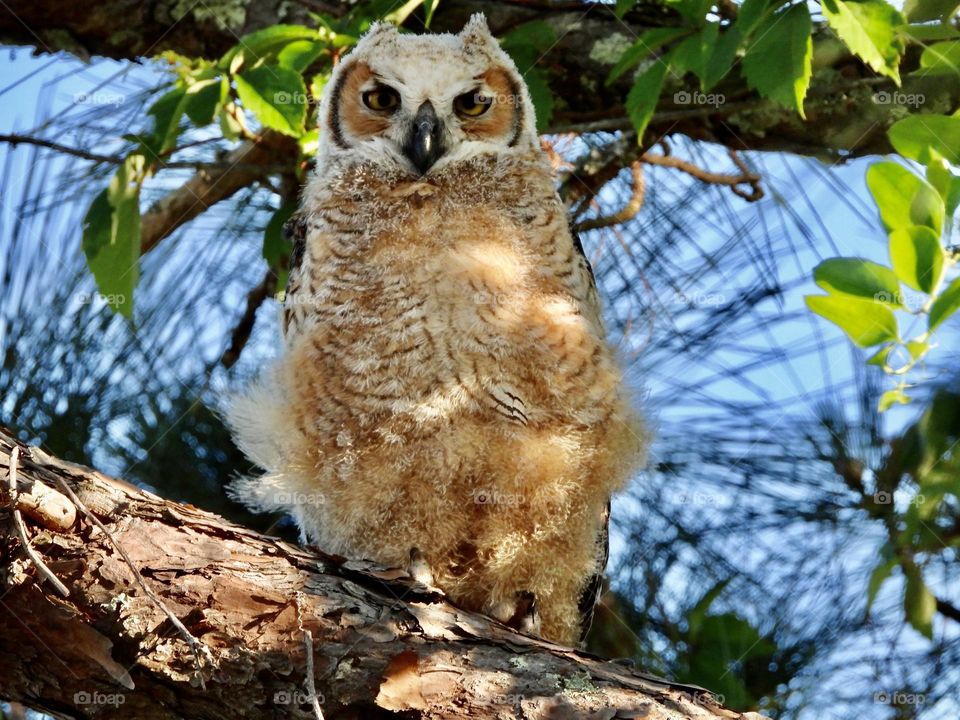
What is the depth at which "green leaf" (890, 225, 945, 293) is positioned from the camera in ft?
6.66

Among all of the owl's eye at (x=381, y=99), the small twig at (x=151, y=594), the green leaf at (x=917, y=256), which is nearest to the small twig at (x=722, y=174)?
the owl's eye at (x=381, y=99)

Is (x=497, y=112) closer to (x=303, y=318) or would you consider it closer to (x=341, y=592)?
(x=303, y=318)

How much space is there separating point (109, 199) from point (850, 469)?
8.98ft

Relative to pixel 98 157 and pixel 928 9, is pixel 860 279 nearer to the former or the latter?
pixel 928 9

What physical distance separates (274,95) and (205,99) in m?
0.19

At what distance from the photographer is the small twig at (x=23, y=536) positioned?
203cm

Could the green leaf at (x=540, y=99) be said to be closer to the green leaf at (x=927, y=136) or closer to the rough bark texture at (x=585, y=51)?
the rough bark texture at (x=585, y=51)

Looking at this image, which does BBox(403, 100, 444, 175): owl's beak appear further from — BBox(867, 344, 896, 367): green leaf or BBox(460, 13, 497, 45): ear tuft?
BBox(867, 344, 896, 367): green leaf

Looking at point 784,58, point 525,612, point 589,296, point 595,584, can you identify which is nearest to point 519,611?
point 525,612

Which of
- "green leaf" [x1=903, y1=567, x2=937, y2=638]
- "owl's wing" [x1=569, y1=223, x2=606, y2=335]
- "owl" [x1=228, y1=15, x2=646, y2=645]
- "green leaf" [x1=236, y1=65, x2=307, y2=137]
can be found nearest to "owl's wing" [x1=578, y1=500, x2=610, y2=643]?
"owl" [x1=228, y1=15, x2=646, y2=645]

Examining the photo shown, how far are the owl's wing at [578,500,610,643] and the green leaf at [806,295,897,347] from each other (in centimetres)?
127

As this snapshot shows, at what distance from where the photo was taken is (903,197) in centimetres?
211

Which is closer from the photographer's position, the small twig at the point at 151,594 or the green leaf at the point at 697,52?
the small twig at the point at 151,594

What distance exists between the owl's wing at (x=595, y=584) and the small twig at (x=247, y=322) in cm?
177
